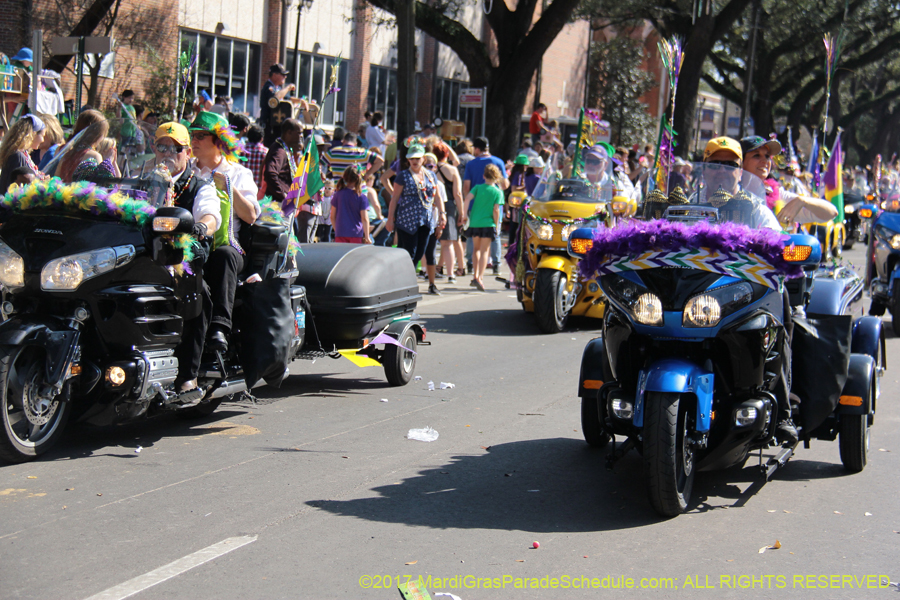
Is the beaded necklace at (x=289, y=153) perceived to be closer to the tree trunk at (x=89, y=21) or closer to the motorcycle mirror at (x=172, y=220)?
the motorcycle mirror at (x=172, y=220)

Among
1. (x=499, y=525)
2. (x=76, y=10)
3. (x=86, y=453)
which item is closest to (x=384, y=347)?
(x=86, y=453)

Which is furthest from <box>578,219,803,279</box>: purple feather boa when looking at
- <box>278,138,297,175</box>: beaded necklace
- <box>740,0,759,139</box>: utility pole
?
<box>740,0,759,139</box>: utility pole

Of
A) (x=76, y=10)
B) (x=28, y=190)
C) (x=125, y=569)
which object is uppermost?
(x=76, y=10)

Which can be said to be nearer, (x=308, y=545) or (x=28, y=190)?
(x=308, y=545)

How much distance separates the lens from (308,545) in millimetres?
4180

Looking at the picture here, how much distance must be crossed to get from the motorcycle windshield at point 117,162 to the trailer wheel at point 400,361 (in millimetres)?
2362

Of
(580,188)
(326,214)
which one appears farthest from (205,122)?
(326,214)

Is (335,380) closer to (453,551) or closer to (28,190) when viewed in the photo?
(28,190)

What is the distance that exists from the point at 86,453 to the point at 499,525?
241 cm

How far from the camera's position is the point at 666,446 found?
4375 millimetres

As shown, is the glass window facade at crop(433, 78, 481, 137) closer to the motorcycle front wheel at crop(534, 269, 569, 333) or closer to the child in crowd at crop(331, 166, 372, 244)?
the child in crowd at crop(331, 166, 372, 244)

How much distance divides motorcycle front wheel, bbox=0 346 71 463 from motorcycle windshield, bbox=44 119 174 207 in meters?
1.05

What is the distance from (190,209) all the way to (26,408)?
1.48 metres

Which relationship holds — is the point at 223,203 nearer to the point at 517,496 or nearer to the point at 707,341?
the point at 517,496
